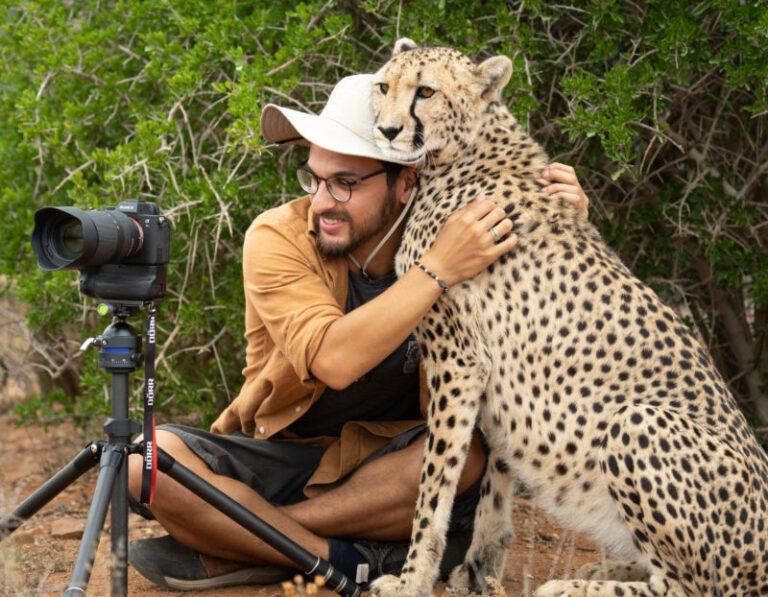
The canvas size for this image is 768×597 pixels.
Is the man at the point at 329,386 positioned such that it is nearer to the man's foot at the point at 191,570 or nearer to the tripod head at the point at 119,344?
the man's foot at the point at 191,570

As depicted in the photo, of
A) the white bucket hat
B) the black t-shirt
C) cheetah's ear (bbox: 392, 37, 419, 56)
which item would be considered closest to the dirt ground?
the black t-shirt

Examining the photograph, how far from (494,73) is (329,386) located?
1041 mm

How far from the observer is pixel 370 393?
3463mm

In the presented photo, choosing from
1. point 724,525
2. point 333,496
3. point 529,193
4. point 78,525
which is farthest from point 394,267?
point 78,525

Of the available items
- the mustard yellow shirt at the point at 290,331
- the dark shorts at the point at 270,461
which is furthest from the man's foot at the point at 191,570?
the mustard yellow shirt at the point at 290,331

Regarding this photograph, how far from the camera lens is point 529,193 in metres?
3.17

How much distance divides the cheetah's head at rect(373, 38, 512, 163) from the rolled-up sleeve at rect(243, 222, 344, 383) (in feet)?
1.38

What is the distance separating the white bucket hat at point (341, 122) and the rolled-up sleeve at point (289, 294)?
1.05 feet

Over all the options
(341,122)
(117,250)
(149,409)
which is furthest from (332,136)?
→ (149,409)

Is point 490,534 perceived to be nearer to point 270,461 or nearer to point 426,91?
point 270,461

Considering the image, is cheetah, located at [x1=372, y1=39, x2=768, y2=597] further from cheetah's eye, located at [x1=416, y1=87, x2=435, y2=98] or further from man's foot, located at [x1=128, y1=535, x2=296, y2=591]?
man's foot, located at [x1=128, y1=535, x2=296, y2=591]

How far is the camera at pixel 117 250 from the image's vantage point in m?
2.66

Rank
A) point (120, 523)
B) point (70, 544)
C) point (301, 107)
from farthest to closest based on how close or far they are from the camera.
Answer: point (301, 107)
point (70, 544)
point (120, 523)

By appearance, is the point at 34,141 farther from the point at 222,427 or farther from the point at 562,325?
the point at 562,325
